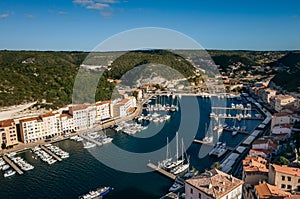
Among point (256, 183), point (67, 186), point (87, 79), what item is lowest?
point (67, 186)

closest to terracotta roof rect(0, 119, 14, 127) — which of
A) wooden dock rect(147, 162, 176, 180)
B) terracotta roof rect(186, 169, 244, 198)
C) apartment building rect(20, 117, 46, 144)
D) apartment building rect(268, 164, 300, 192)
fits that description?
apartment building rect(20, 117, 46, 144)

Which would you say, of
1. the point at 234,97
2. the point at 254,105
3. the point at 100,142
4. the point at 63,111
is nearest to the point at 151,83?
the point at 234,97

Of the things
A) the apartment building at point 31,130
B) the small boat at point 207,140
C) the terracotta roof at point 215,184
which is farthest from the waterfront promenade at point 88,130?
the terracotta roof at point 215,184

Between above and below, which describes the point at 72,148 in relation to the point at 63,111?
below

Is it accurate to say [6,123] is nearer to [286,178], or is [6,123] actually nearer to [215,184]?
[215,184]

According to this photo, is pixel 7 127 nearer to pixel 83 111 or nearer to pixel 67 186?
pixel 83 111

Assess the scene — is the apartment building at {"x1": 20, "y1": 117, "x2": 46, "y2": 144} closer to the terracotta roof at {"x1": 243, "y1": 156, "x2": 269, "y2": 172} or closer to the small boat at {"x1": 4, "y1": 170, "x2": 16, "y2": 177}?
the small boat at {"x1": 4, "y1": 170, "x2": 16, "y2": 177}

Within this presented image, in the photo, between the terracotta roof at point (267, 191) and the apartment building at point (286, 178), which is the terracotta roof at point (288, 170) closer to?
the apartment building at point (286, 178)
